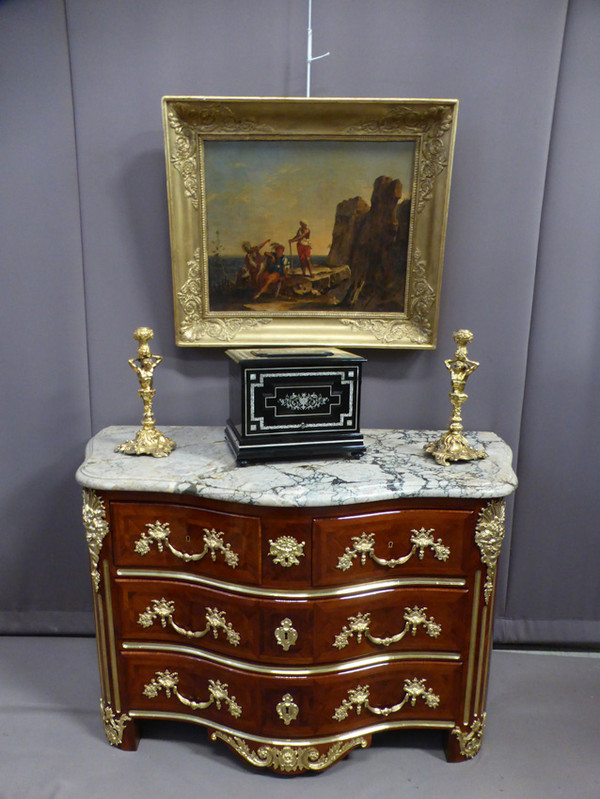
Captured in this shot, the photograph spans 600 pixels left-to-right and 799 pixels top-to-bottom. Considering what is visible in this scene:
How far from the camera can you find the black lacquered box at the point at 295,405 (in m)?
1.95

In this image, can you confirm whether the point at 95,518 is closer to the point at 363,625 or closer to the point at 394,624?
the point at 363,625

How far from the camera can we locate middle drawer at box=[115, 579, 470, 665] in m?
1.87

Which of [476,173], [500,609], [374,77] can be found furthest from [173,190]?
[500,609]

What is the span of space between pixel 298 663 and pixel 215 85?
2.25 m

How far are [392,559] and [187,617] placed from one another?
2.55ft

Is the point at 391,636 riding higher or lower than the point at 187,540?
lower

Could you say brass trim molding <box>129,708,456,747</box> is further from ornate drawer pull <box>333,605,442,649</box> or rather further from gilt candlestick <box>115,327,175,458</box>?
gilt candlestick <box>115,327,175,458</box>

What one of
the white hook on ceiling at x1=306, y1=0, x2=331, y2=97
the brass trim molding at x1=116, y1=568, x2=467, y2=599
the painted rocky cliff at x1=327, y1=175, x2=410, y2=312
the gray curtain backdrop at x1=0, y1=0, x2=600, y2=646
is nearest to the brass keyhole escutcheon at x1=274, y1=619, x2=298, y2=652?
the brass trim molding at x1=116, y1=568, x2=467, y2=599

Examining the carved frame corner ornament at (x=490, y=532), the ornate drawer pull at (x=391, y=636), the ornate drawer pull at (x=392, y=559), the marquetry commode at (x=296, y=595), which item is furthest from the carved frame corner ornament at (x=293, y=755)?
the carved frame corner ornament at (x=490, y=532)

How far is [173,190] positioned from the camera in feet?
7.26

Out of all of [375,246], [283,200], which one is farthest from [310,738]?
[283,200]

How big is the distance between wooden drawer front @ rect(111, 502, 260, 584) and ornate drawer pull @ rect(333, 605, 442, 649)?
1.22 feet

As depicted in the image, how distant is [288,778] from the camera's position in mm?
2029

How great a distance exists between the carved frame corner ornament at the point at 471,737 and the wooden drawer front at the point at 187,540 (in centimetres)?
103
